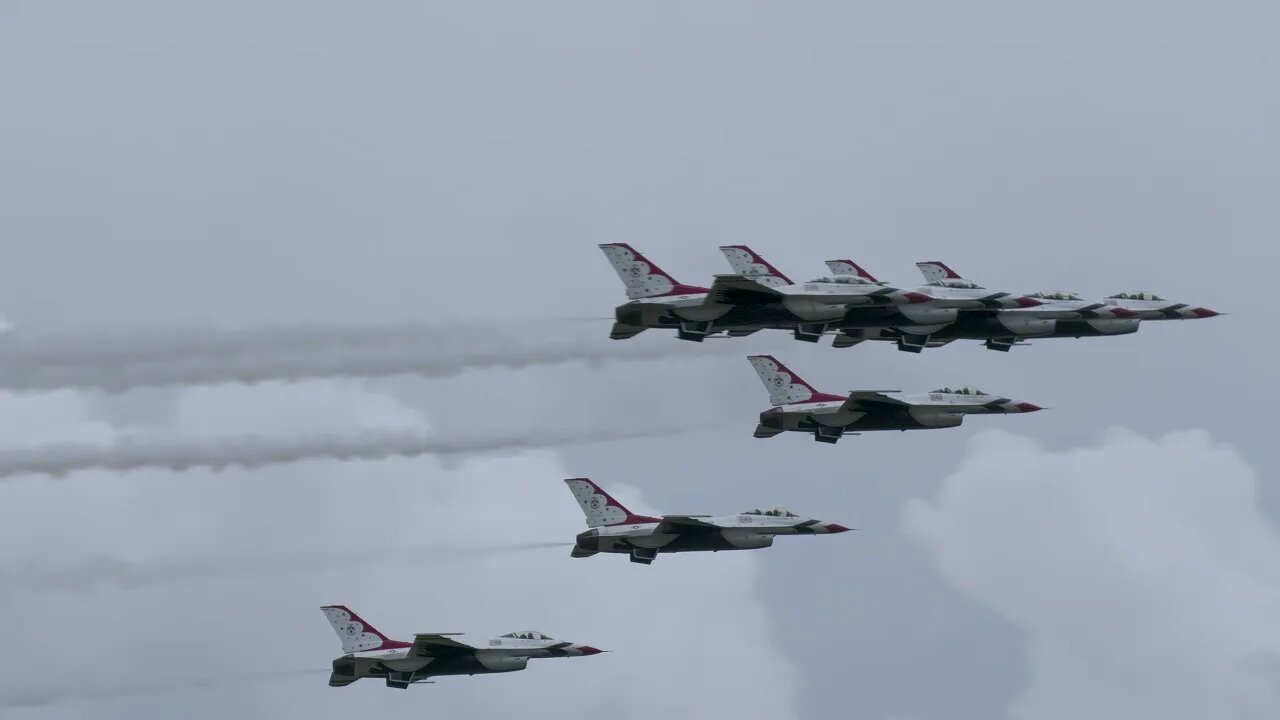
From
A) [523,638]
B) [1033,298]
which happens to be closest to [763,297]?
[1033,298]

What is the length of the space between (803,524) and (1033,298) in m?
15.8

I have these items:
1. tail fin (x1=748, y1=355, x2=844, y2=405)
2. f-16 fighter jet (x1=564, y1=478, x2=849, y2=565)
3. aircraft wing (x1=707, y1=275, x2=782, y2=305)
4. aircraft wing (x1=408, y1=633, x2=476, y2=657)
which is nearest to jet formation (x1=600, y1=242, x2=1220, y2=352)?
aircraft wing (x1=707, y1=275, x2=782, y2=305)

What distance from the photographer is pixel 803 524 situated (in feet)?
315

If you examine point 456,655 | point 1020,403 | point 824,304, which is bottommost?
point 456,655

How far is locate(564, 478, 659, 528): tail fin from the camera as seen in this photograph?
310 ft

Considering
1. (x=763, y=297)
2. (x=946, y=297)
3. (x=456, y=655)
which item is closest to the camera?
(x=763, y=297)

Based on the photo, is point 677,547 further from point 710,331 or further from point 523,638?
point 710,331

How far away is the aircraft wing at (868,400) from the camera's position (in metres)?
91.9

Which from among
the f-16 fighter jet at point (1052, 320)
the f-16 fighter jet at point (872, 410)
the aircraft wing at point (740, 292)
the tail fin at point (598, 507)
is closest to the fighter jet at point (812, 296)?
the aircraft wing at point (740, 292)

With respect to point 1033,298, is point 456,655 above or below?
below

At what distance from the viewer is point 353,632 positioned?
3691 inches

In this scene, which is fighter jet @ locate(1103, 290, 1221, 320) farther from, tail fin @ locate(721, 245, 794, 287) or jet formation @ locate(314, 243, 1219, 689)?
tail fin @ locate(721, 245, 794, 287)

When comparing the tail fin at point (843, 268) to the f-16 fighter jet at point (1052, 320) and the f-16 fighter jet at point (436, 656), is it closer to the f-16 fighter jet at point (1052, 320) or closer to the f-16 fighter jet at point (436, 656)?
the f-16 fighter jet at point (1052, 320)

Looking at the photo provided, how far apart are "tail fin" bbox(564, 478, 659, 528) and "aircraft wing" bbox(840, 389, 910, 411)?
1045 centimetres
